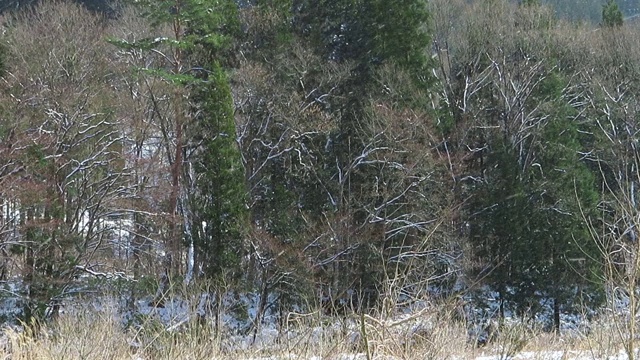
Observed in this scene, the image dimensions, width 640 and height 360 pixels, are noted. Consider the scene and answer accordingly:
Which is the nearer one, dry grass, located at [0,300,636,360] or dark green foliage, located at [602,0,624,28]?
dry grass, located at [0,300,636,360]

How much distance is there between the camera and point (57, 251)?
886 inches

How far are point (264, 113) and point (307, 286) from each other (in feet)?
24.2

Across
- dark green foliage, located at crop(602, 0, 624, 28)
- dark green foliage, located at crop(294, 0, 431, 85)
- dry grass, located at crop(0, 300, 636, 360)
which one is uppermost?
dark green foliage, located at crop(602, 0, 624, 28)

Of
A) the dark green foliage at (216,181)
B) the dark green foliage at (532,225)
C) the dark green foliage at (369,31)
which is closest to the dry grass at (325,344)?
the dark green foliage at (216,181)

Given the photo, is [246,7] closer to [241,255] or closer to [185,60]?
[185,60]

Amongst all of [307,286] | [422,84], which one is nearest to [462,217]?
[422,84]

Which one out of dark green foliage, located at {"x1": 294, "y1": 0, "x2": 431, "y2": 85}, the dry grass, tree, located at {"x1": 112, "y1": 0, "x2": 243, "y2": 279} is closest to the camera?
the dry grass

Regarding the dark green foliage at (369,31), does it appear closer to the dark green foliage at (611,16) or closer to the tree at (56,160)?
the tree at (56,160)

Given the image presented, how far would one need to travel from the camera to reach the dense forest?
22969 millimetres

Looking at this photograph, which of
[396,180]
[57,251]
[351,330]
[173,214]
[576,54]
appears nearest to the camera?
[351,330]

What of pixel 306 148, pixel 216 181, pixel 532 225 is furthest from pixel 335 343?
pixel 532 225

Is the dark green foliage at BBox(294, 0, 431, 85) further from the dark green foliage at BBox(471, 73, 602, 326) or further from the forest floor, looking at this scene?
the forest floor

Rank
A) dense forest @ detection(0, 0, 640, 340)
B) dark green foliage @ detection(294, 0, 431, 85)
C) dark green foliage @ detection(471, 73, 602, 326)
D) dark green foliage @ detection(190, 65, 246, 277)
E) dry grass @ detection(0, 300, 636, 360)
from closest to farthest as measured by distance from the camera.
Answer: dry grass @ detection(0, 300, 636, 360) → dense forest @ detection(0, 0, 640, 340) → dark green foliage @ detection(190, 65, 246, 277) → dark green foliage @ detection(471, 73, 602, 326) → dark green foliage @ detection(294, 0, 431, 85)


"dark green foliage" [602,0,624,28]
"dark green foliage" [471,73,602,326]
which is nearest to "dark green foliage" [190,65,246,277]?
"dark green foliage" [471,73,602,326]
